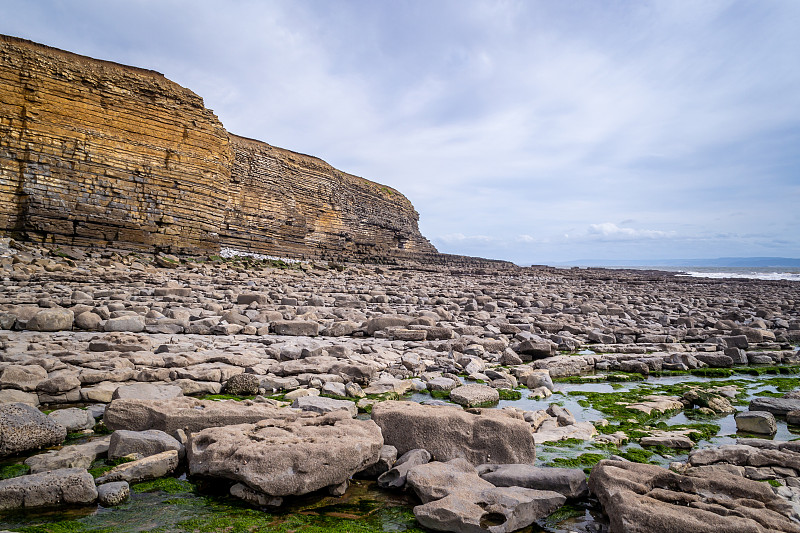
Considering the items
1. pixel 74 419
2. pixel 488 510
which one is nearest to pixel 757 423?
pixel 488 510

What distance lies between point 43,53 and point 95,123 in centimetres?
338

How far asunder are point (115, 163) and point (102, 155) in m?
0.61

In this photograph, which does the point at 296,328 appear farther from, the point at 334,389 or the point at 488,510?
the point at 488,510

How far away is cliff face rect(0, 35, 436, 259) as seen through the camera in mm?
19484

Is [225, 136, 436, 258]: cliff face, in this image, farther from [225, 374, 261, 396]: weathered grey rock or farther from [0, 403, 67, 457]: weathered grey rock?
[0, 403, 67, 457]: weathered grey rock

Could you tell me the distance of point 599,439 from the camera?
3600 mm

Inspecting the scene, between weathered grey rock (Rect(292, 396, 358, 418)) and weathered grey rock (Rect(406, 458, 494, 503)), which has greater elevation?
weathered grey rock (Rect(292, 396, 358, 418))

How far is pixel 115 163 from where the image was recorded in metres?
21.8

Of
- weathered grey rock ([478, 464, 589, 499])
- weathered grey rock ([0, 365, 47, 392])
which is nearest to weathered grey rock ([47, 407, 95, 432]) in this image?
weathered grey rock ([0, 365, 47, 392])

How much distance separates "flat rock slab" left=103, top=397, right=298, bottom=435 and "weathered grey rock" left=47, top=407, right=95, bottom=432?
21cm

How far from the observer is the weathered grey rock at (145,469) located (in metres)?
2.58

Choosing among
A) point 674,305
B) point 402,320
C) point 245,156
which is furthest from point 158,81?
point 674,305

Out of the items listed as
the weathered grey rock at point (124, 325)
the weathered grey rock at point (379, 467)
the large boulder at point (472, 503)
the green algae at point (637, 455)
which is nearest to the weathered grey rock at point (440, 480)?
the large boulder at point (472, 503)

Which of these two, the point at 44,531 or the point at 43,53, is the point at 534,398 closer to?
the point at 44,531
